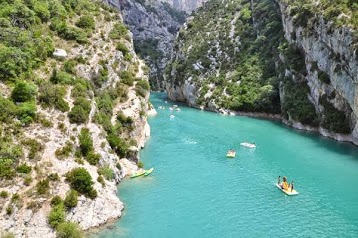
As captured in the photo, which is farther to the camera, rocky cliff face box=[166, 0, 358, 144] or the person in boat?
rocky cliff face box=[166, 0, 358, 144]

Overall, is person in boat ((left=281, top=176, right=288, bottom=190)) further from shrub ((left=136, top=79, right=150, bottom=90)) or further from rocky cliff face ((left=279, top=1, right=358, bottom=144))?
rocky cliff face ((left=279, top=1, right=358, bottom=144))

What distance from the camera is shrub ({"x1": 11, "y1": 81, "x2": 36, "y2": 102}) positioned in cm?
4722

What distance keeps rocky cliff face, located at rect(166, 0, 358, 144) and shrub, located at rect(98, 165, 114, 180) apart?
1917 inches

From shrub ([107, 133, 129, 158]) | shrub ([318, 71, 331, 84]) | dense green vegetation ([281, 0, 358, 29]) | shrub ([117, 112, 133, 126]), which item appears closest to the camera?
shrub ([107, 133, 129, 158])

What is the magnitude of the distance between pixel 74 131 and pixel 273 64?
3464 inches

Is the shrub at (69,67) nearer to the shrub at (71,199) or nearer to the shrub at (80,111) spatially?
the shrub at (80,111)

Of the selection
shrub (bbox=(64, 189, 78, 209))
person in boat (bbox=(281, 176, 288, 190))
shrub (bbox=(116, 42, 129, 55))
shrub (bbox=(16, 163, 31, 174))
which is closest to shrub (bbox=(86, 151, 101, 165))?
shrub (bbox=(64, 189, 78, 209))

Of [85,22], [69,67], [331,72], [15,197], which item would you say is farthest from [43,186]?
[331,72]

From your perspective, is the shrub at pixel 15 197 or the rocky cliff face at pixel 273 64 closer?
the shrub at pixel 15 197

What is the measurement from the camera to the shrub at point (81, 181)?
1651 inches

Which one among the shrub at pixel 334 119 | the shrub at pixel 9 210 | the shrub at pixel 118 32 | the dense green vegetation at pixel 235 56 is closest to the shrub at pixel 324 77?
the shrub at pixel 334 119

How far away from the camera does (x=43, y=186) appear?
39719mm

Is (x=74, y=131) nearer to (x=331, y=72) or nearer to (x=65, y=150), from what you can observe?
(x=65, y=150)

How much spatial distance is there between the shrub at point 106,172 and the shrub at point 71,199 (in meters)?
7.24
